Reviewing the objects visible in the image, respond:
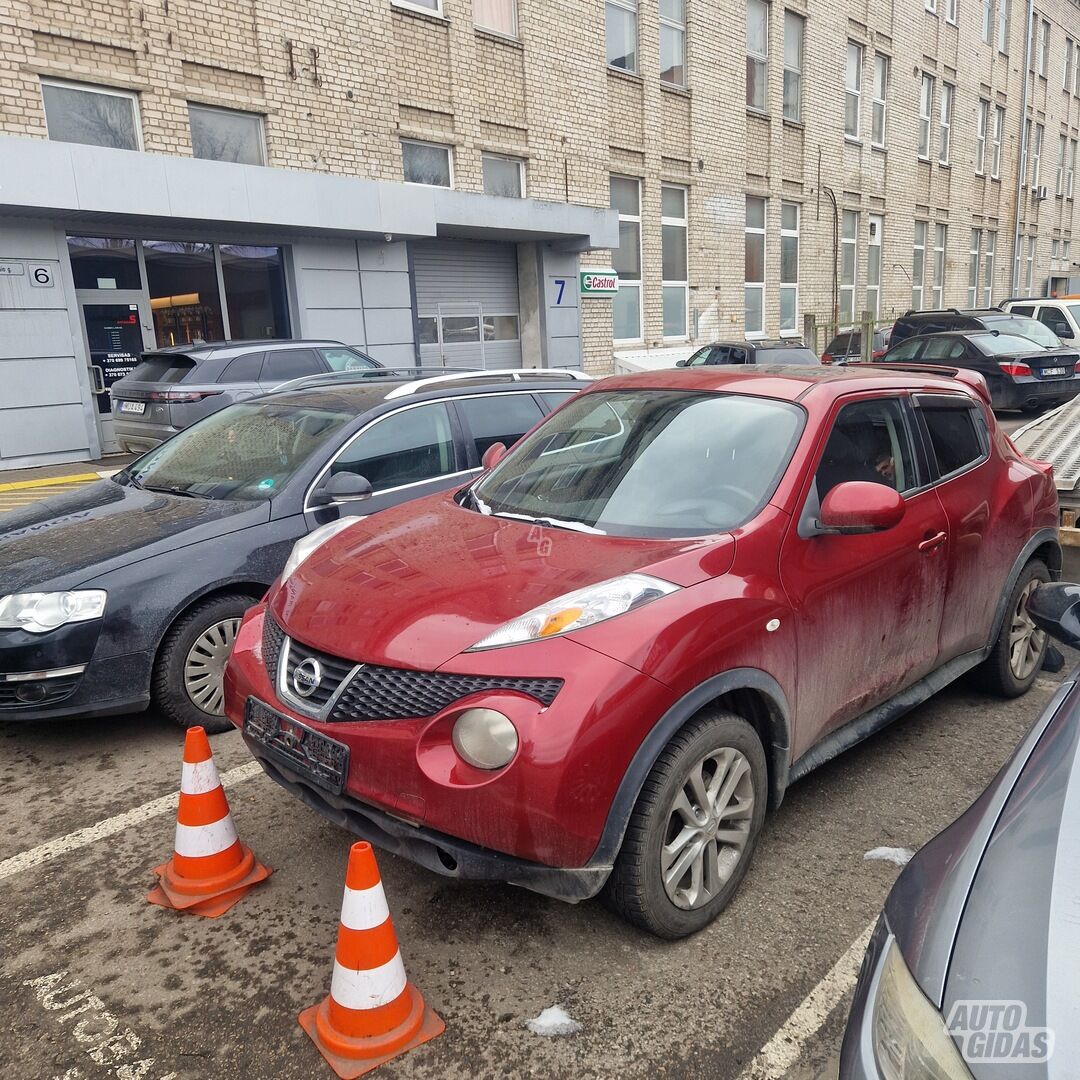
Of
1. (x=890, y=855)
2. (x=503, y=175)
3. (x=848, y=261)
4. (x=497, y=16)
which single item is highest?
(x=497, y=16)

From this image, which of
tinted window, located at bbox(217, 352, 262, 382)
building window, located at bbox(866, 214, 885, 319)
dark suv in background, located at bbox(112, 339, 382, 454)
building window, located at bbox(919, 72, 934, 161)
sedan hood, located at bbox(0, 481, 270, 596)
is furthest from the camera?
building window, located at bbox(919, 72, 934, 161)

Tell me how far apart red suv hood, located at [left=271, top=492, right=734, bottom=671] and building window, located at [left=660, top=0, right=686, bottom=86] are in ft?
61.8

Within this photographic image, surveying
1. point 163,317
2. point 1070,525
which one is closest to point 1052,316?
point 1070,525

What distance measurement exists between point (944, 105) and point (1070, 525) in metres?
29.6

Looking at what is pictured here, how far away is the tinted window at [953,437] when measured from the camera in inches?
150

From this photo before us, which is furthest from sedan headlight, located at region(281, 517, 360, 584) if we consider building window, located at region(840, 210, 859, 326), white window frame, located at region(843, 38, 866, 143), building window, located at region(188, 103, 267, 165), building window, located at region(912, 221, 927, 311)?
building window, located at region(912, 221, 927, 311)

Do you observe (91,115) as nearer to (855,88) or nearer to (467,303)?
(467,303)

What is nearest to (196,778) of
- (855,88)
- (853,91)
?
(853,91)

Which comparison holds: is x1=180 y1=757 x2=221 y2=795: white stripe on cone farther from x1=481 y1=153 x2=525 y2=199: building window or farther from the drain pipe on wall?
the drain pipe on wall

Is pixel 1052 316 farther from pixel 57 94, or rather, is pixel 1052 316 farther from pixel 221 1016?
pixel 221 1016

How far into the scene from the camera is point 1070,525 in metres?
5.65

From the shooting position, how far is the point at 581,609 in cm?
251

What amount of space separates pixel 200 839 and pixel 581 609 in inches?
59.9

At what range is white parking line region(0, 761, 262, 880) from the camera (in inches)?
124
